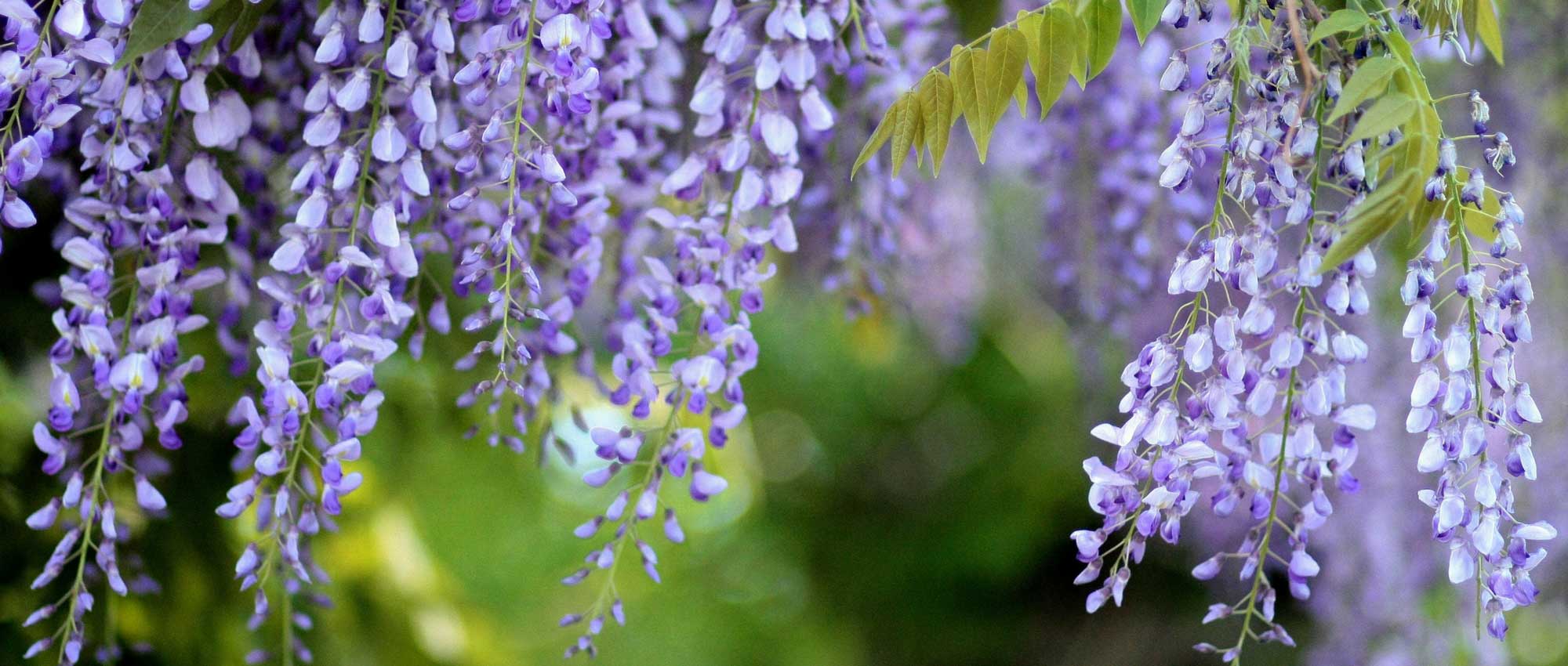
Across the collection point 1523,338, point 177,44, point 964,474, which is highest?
point 177,44

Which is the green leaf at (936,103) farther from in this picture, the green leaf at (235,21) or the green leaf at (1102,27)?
the green leaf at (235,21)

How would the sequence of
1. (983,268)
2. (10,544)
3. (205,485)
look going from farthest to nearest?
(983,268)
(205,485)
(10,544)

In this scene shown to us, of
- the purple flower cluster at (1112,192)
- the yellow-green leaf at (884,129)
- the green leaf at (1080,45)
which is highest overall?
the green leaf at (1080,45)

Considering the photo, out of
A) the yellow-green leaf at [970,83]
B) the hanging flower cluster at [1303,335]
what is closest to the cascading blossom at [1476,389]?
the hanging flower cluster at [1303,335]

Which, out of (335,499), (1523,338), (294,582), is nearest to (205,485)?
(294,582)

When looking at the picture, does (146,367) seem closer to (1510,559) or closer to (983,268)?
(1510,559)

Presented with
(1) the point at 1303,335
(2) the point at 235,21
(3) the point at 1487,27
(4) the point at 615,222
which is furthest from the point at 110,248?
(3) the point at 1487,27

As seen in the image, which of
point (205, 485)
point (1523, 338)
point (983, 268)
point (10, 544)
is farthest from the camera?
point (983, 268)
